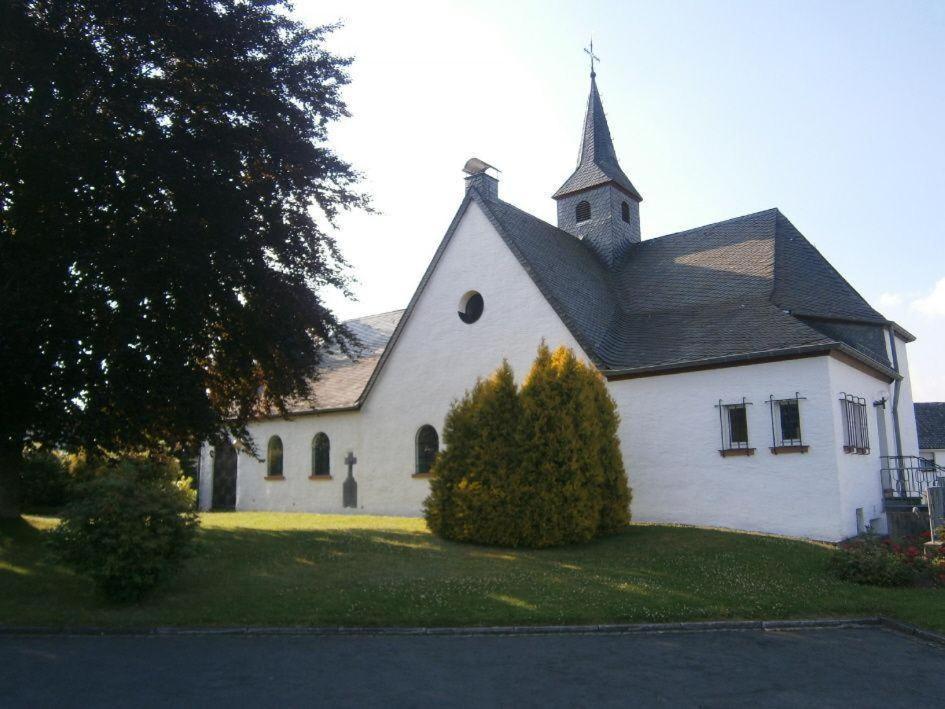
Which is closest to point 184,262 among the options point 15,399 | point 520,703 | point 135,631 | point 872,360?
point 15,399

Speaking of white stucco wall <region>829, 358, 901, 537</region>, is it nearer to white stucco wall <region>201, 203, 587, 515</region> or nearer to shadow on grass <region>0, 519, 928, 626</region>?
shadow on grass <region>0, 519, 928, 626</region>

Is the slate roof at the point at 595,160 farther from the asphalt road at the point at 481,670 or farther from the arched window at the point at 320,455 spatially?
the asphalt road at the point at 481,670

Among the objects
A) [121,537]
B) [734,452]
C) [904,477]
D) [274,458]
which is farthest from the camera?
[274,458]

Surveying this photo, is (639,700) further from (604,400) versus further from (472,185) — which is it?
(472,185)

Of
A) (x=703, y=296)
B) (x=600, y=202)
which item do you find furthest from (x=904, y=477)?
(x=600, y=202)

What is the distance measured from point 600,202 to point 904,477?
41.7 feet

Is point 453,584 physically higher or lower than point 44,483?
lower

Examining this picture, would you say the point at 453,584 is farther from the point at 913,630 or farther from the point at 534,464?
the point at 913,630

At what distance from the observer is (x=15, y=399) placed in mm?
13836

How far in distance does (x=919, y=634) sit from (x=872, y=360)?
10396mm

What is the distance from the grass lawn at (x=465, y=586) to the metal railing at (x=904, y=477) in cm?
563

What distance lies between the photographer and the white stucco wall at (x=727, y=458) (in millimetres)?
15562

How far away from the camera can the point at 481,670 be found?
7.23 m

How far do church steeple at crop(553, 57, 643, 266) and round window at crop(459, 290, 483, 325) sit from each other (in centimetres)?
550
